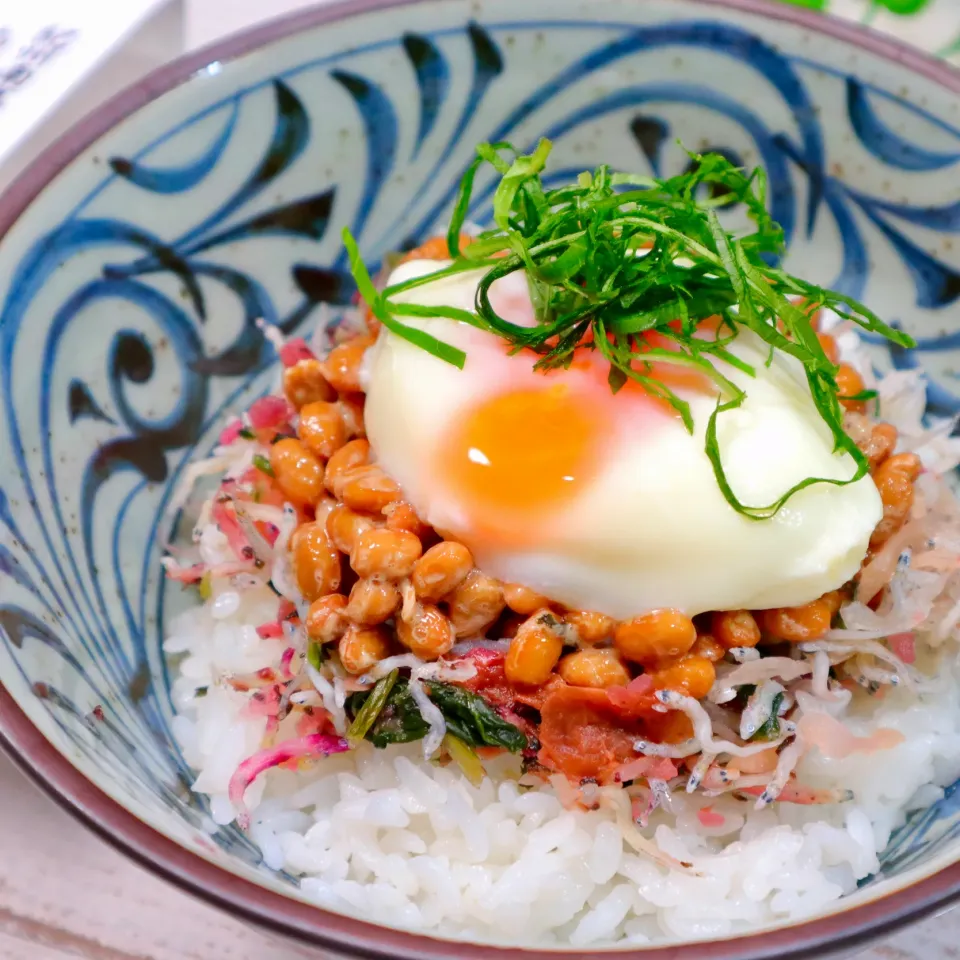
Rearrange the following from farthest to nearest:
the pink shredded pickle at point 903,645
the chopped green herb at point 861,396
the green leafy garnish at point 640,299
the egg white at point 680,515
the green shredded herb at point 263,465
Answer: the green shredded herb at point 263,465
the chopped green herb at point 861,396
the pink shredded pickle at point 903,645
the green leafy garnish at point 640,299
the egg white at point 680,515

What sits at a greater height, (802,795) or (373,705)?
(373,705)

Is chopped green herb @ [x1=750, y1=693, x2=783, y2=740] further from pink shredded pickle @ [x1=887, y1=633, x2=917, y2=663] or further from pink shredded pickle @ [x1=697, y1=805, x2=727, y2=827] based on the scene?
pink shredded pickle @ [x1=887, y1=633, x2=917, y2=663]

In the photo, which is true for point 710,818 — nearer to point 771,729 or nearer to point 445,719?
point 771,729

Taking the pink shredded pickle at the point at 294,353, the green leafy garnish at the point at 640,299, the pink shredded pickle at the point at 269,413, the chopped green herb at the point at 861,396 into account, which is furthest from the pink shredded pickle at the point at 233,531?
the chopped green herb at the point at 861,396

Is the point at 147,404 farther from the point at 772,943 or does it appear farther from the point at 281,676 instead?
the point at 772,943

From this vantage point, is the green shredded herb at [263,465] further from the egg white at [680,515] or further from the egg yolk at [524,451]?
the egg yolk at [524,451]

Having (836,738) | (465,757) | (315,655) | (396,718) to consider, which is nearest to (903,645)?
(836,738)
